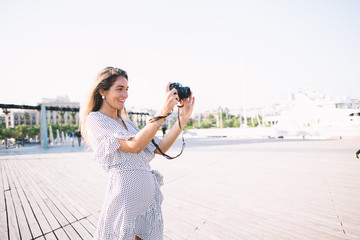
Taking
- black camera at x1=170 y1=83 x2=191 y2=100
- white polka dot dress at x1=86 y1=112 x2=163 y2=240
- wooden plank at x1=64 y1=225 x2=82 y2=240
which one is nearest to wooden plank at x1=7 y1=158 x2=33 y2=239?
wooden plank at x1=64 y1=225 x2=82 y2=240

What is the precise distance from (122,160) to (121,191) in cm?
17

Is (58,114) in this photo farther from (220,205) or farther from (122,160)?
(122,160)

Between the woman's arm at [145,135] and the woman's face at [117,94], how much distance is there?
305 mm

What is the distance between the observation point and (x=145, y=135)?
3.34ft

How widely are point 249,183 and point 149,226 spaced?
3983mm

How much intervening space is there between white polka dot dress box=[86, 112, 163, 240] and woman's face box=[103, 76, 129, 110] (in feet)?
0.38

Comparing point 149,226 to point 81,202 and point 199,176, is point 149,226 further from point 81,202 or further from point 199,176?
point 199,176

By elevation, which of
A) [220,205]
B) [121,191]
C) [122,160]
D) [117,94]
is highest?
[117,94]

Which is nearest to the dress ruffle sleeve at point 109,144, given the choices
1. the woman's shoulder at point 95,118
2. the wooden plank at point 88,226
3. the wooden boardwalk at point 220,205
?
the woman's shoulder at point 95,118

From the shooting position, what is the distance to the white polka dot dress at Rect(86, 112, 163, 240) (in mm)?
1096

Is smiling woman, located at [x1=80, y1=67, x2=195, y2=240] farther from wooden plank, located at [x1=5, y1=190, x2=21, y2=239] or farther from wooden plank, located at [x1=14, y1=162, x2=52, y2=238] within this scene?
wooden plank, located at [x1=5, y1=190, x2=21, y2=239]

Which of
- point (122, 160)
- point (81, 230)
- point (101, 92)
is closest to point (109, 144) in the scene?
point (122, 160)

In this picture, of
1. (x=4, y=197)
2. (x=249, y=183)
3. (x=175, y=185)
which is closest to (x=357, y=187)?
(x=249, y=183)

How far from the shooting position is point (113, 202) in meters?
1.12
